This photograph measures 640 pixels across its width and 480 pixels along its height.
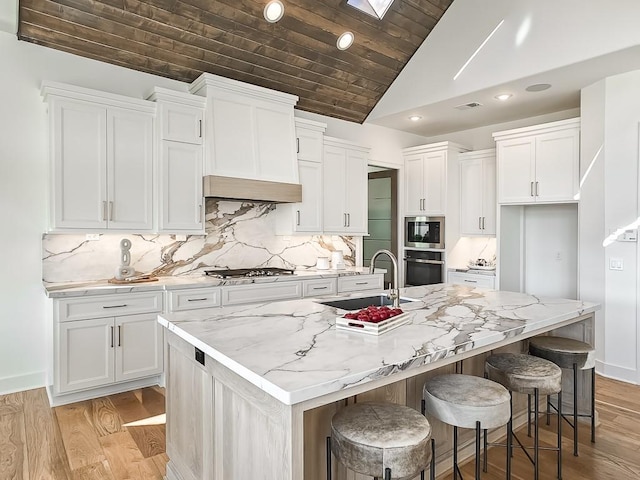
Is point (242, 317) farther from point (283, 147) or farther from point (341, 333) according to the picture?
point (283, 147)

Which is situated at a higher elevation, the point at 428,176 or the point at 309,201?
the point at 428,176

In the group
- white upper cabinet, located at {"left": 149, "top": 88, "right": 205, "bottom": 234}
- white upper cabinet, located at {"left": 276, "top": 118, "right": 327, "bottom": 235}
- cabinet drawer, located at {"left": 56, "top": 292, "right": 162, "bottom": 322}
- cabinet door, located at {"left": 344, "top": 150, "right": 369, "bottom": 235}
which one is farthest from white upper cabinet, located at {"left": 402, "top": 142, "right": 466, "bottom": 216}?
cabinet drawer, located at {"left": 56, "top": 292, "right": 162, "bottom": 322}

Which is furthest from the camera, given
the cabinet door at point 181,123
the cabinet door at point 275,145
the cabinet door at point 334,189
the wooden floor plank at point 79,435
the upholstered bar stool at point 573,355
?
the cabinet door at point 334,189

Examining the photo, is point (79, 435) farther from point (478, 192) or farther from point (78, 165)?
point (478, 192)

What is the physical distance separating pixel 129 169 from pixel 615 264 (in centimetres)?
451

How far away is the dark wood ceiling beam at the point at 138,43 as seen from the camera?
3.31 metres

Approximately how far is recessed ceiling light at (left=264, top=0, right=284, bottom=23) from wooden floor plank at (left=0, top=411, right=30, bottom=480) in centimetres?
377

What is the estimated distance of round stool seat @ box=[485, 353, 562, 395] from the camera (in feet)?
7.45

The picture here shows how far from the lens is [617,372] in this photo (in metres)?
3.95

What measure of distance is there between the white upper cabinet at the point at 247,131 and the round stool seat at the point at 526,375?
286 centimetres

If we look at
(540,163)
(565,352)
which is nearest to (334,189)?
(540,163)

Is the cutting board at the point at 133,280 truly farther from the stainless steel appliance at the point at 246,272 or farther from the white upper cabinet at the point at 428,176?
the white upper cabinet at the point at 428,176

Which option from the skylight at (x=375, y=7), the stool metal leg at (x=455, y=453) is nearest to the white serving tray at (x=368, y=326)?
the stool metal leg at (x=455, y=453)

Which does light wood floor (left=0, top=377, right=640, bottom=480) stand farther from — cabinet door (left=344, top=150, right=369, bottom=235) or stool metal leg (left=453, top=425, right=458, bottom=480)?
cabinet door (left=344, top=150, right=369, bottom=235)
